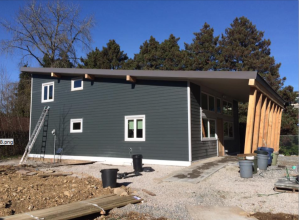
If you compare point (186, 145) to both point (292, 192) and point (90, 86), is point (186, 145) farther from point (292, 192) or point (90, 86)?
point (90, 86)

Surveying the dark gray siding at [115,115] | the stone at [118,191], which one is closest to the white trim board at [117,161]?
the dark gray siding at [115,115]

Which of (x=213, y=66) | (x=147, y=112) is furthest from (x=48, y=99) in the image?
(x=213, y=66)

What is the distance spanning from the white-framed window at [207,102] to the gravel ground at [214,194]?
14.3 feet

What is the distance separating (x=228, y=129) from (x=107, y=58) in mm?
20158

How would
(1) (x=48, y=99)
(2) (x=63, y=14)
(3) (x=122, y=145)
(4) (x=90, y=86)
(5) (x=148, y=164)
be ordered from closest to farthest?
1. (5) (x=148, y=164)
2. (3) (x=122, y=145)
3. (4) (x=90, y=86)
4. (1) (x=48, y=99)
5. (2) (x=63, y=14)

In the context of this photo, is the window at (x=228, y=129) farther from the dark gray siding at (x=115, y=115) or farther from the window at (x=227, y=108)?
the dark gray siding at (x=115, y=115)

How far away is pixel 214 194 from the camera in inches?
271

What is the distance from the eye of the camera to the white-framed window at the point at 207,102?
13.1 meters

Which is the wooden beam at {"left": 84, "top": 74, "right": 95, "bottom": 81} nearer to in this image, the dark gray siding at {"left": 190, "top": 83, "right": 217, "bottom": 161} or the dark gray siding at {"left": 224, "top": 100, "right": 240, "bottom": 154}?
the dark gray siding at {"left": 190, "top": 83, "right": 217, "bottom": 161}

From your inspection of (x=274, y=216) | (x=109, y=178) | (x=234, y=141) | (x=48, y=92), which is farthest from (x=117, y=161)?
(x=274, y=216)

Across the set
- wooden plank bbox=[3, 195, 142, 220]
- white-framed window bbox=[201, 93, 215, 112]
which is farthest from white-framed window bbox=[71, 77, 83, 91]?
wooden plank bbox=[3, 195, 142, 220]

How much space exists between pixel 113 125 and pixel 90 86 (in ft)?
8.72

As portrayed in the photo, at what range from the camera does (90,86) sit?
46.8 feet

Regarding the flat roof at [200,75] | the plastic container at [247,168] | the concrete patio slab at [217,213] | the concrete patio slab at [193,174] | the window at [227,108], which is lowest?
the concrete patio slab at [217,213]
